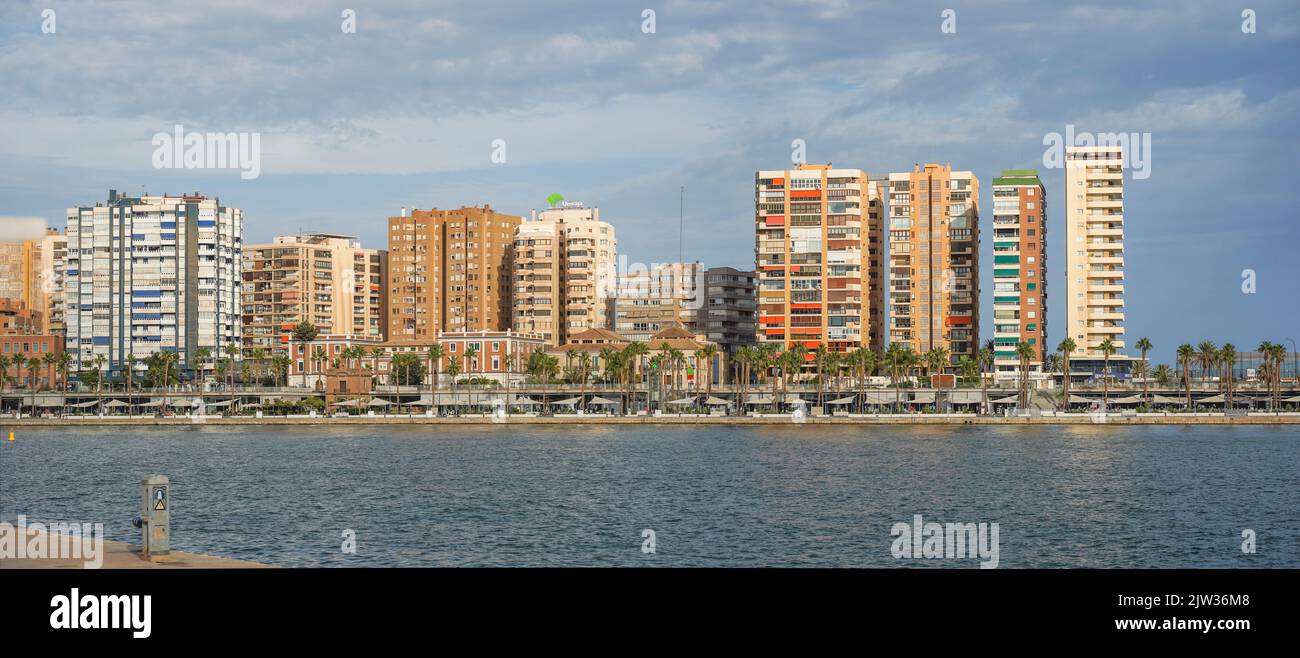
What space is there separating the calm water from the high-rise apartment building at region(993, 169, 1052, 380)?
59.4 meters

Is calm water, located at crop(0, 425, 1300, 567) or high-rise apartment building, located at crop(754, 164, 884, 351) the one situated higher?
high-rise apartment building, located at crop(754, 164, 884, 351)

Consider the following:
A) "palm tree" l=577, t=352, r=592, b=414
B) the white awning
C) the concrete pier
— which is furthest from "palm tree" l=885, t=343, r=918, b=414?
the concrete pier

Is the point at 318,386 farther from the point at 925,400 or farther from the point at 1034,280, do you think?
the point at 1034,280

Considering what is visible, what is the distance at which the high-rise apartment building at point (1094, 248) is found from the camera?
179 m

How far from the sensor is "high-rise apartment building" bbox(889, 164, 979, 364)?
18738 centimetres

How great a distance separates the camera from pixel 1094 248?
180m

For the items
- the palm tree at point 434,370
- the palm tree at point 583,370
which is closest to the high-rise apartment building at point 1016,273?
the palm tree at point 583,370

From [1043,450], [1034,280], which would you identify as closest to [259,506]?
[1043,450]

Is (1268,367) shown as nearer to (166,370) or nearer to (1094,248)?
(1094,248)

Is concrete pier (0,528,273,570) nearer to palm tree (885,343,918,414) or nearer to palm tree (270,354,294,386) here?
palm tree (885,343,918,414)

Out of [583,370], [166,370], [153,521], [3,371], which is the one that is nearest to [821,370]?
[583,370]

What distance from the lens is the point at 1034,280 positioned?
588ft
